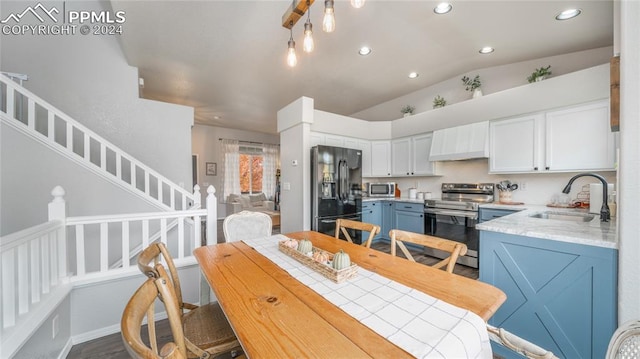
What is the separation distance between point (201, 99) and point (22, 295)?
14.9ft

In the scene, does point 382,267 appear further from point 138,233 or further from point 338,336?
point 138,233

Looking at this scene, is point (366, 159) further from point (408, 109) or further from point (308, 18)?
point (308, 18)

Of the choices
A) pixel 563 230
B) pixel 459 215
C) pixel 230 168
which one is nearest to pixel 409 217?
pixel 459 215

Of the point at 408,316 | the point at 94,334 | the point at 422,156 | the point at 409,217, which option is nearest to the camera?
the point at 408,316

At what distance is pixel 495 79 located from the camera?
12.2ft

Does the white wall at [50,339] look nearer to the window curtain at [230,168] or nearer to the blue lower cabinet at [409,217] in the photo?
the blue lower cabinet at [409,217]

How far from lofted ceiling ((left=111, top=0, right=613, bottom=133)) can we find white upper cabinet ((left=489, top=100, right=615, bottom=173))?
0.93 meters

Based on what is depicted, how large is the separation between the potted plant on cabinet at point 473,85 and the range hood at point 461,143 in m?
0.54

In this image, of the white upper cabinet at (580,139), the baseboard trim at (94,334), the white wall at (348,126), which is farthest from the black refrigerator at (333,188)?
the white upper cabinet at (580,139)

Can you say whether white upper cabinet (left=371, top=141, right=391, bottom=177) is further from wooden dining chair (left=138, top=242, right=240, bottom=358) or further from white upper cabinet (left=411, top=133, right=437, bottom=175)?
wooden dining chair (left=138, top=242, right=240, bottom=358)

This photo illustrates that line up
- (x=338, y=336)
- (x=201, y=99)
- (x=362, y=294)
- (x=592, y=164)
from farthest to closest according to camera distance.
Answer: (x=201, y=99) → (x=592, y=164) → (x=362, y=294) → (x=338, y=336)

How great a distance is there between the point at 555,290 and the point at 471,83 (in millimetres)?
3474

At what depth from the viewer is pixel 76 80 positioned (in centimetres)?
353

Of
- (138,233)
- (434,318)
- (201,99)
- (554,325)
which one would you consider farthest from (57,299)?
(201,99)
